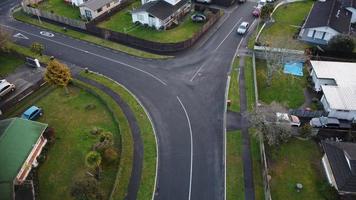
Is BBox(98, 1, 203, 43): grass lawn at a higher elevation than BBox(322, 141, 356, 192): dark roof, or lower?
higher

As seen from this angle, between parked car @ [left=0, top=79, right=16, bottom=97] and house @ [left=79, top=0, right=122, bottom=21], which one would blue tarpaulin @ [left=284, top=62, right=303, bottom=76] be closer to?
house @ [left=79, top=0, right=122, bottom=21]

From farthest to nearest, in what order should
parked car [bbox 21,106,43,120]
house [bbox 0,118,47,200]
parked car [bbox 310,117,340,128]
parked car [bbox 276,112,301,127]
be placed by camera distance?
parked car [bbox 21,106,43,120] < parked car [bbox 310,117,340,128] < parked car [bbox 276,112,301,127] < house [bbox 0,118,47,200]

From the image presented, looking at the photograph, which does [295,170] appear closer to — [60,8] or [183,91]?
[183,91]

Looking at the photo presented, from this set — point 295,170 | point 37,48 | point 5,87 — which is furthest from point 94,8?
point 295,170

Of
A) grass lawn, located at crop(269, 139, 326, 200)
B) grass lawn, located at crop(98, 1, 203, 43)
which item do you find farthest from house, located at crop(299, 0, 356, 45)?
grass lawn, located at crop(269, 139, 326, 200)

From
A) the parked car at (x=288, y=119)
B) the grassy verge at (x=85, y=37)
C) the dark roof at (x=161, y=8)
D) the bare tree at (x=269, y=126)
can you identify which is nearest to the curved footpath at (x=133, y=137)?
the grassy verge at (x=85, y=37)

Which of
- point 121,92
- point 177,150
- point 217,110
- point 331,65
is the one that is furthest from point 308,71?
point 121,92

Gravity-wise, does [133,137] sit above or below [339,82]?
below

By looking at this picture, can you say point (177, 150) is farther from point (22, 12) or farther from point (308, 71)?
point (22, 12)
